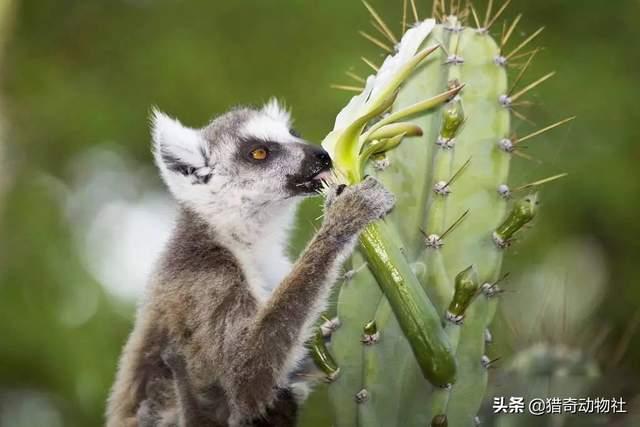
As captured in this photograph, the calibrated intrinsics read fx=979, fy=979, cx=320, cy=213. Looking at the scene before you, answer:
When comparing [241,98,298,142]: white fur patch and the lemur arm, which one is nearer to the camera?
the lemur arm

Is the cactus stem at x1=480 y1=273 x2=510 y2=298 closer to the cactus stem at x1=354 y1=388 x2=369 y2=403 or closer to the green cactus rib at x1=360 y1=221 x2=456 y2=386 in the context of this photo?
the green cactus rib at x1=360 y1=221 x2=456 y2=386

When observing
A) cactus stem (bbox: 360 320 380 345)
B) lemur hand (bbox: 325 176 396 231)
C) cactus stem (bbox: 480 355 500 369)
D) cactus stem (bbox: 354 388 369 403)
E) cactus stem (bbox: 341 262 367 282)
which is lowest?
cactus stem (bbox: 354 388 369 403)

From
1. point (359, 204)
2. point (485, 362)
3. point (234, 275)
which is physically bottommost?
point (485, 362)

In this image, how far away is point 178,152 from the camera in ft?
10.5

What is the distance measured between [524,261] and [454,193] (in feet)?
9.70

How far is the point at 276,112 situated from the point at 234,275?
81cm

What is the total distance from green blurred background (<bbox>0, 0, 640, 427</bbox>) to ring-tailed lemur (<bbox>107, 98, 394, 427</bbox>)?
148 cm

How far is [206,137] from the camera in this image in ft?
11.2

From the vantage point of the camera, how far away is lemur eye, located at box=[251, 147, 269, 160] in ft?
10.9

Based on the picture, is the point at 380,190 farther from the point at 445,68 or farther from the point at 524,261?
the point at 524,261

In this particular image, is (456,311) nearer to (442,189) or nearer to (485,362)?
(485,362)

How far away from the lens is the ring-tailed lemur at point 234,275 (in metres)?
2.85

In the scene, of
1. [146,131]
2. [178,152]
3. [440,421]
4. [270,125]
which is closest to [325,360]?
[440,421]

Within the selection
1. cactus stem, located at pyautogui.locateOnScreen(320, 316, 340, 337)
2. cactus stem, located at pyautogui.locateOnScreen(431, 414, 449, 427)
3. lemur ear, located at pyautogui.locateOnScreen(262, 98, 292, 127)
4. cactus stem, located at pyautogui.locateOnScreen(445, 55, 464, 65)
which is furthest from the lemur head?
cactus stem, located at pyautogui.locateOnScreen(431, 414, 449, 427)
